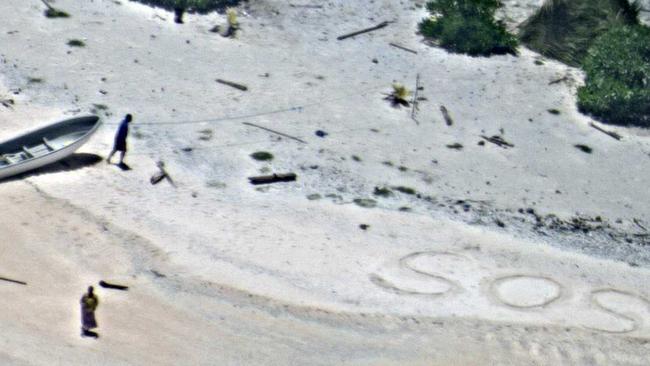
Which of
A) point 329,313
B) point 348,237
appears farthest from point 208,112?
point 329,313

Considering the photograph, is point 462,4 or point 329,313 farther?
point 462,4

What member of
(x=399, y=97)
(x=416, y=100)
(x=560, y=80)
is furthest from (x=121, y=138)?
(x=560, y=80)

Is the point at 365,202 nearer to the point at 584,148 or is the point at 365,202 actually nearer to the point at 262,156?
the point at 262,156

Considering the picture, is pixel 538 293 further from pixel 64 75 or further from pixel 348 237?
pixel 64 75

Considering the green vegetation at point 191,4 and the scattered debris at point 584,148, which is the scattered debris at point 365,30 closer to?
the green vegetation at point 191,4

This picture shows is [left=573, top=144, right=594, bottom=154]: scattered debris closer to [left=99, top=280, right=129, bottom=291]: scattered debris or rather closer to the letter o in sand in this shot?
the letter o in sand

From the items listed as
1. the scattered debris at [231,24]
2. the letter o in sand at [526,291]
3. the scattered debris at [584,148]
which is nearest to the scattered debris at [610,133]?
the scattered debris at [584,148]

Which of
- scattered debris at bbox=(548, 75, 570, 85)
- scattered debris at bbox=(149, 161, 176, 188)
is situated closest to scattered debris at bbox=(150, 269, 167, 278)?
scattered debris at bbox=(149, 161, 176, 188)

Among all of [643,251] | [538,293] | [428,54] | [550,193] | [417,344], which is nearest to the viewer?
[417,344]

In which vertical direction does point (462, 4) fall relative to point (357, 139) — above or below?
above
